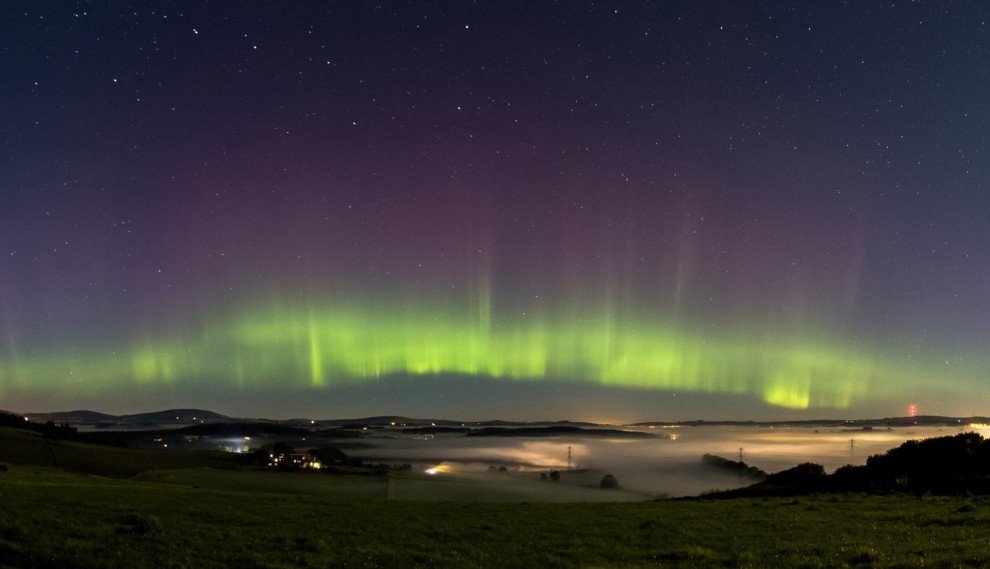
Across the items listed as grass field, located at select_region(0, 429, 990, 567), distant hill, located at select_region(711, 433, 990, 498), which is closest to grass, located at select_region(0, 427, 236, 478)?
grass field, located at select_region(0, 429, 990, 567)

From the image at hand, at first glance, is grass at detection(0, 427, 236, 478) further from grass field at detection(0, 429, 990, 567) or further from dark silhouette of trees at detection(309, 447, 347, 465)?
grass field at detection(0, 429, 990, 567)

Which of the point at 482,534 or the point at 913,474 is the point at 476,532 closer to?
the point at 482,534

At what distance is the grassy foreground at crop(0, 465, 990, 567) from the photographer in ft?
60.5

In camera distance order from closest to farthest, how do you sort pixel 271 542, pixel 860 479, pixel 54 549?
pixel 54 549
pixel 271 542
pixel 860 479

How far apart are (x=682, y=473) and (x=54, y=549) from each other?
553 ft

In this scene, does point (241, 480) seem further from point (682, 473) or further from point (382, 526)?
point (682, 473)

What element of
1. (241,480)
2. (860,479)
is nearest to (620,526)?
(860,479)

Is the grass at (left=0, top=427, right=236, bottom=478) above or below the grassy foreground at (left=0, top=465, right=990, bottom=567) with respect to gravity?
below

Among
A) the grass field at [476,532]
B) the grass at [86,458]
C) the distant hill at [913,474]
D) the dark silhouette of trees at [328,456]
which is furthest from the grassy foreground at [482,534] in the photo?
the dark silhouette of trees at [328,456]

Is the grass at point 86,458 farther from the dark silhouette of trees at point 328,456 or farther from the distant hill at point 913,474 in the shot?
the distant hill at point 913,474

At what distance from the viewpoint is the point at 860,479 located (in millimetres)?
48625

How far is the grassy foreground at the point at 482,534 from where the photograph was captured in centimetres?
1845

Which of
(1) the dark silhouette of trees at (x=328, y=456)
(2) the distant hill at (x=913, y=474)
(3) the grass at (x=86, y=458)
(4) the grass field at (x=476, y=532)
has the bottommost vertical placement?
(1) the dark silhouette of trees at (x=328, y=456)

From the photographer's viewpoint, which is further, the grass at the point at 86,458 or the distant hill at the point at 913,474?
the grass at the point at 86,458
